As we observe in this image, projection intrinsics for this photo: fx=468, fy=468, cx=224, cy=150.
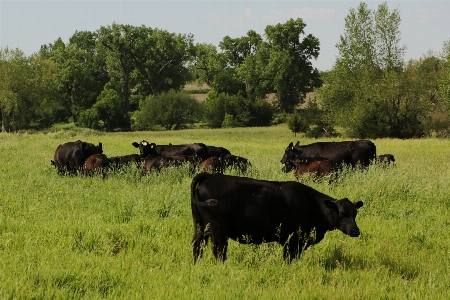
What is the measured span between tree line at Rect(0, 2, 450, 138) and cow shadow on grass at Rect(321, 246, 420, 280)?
132 ft

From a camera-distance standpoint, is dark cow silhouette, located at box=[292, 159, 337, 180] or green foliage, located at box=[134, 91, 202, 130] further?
green foliage, located at box=[134, 91, 202, 130]

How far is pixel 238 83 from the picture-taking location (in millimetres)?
90750

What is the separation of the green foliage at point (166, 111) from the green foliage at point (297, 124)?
87.9 feet

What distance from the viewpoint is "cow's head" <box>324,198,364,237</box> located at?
643cm

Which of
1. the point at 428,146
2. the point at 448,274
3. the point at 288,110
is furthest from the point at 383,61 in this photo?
the point at 448,274

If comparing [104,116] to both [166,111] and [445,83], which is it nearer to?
[166,111]

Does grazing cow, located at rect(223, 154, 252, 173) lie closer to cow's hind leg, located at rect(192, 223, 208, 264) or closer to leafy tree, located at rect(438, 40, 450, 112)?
cow's hind leg, located at rect(192, 223, 208, 264)

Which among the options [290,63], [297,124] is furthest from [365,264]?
[290,63]

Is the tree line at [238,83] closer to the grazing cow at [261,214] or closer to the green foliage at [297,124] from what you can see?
the green foliage at [297,124]

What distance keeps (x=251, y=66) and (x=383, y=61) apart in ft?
112

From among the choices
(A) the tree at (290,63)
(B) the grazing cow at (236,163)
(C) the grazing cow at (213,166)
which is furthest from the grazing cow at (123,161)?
(A) the tree at (290,63)

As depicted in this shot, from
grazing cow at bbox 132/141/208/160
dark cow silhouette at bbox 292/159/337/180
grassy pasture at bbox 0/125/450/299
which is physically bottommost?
grassy pasture at bbox 0/125/450/299

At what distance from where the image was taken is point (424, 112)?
4956cm

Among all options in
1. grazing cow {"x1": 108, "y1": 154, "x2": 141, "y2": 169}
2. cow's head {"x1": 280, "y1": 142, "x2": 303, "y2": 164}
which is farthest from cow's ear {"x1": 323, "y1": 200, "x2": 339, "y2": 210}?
cow's head {"x1": 280, "y1": 142, "x2": 303, "y2": 164}
